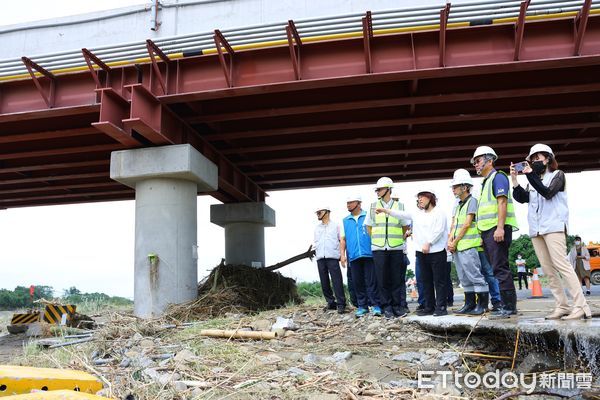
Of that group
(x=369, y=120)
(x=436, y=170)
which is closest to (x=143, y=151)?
(x=369, y=120)

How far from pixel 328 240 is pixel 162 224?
3569 millimetres

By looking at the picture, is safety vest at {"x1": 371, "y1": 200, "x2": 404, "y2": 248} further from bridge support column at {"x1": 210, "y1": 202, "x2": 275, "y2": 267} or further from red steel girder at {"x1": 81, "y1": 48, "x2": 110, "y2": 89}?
bridge support column at {"x1": 210, "y1": 202, "x2": 275, "y2": 267}

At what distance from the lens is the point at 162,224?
992cm

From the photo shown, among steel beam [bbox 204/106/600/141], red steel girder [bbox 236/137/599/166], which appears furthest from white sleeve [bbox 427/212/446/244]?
red steel girder [bbox 236/137/599/166]

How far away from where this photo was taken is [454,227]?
6.70m

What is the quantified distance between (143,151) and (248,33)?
3239mm

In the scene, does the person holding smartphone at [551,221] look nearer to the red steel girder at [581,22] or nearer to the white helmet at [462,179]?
the white helmet at [462,179]

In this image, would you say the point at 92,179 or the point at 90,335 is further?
the point at 92,179

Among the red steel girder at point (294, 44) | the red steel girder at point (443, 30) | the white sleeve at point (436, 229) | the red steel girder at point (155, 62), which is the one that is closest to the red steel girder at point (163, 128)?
the red steel girder at point (155, 62)

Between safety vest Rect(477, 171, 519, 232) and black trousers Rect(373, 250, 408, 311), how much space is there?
1625 mm

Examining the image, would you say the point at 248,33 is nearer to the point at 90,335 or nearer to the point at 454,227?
the point at 454,227

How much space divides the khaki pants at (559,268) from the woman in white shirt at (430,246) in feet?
4.76

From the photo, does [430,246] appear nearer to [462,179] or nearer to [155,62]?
[462,179]

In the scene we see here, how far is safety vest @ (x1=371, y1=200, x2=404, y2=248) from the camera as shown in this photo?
24.0 ft
